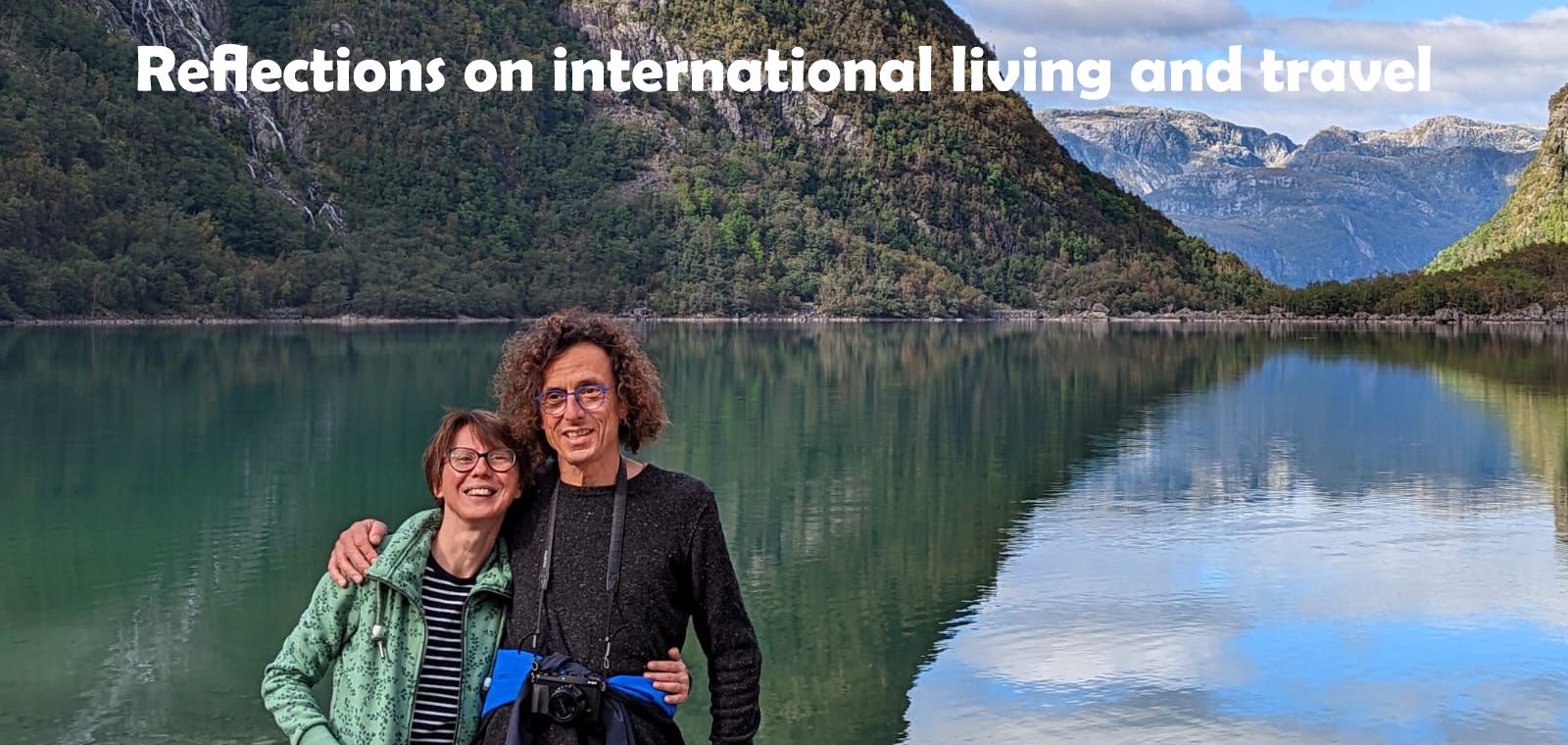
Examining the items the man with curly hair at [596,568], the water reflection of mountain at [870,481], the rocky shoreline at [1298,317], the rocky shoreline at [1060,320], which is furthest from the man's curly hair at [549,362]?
the rocky shoreline at [1298,317]

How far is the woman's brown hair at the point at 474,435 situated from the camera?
15.6ft

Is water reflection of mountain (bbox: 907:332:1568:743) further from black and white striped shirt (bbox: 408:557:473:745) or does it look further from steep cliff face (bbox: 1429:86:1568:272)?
steep cliff face (bbox: 1429:86:1568:272)

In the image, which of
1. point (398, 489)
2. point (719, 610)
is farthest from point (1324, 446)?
point (719, 610)

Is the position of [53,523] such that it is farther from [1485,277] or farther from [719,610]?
[1485,277]

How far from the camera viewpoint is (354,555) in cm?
468

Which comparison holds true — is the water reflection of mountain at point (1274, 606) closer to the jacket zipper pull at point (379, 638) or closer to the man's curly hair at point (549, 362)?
the man's curly hair at point (549, 362)

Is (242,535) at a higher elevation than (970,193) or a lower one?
lower

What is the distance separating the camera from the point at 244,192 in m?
147

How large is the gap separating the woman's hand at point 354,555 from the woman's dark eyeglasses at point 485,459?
284mm

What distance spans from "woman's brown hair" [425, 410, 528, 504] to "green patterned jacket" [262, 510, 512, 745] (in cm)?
15

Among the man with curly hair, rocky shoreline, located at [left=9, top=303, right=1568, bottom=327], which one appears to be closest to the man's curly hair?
the man with curly hair

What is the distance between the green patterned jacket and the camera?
15.4ft

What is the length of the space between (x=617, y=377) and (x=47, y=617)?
12.4 m

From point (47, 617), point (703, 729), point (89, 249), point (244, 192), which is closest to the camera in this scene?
point (703, 729)
